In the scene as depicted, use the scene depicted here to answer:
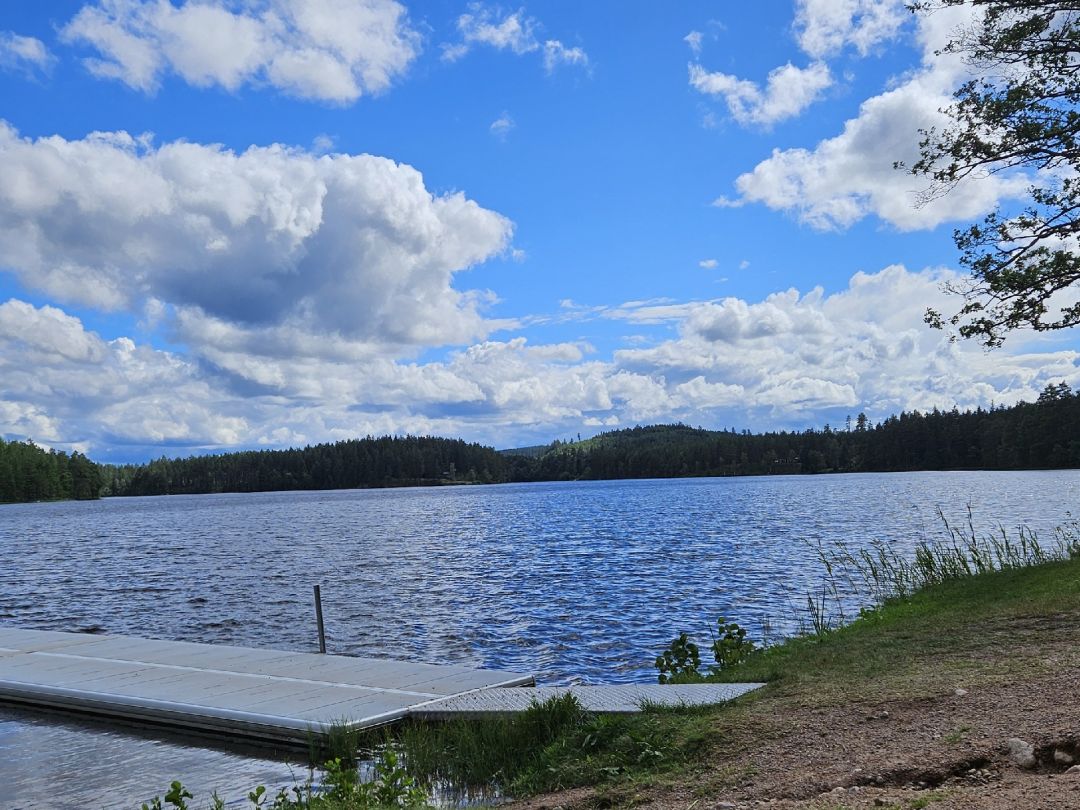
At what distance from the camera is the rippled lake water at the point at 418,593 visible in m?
9.09

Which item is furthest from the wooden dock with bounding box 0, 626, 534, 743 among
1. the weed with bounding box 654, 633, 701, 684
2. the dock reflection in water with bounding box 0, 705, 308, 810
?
the weed with bounding box 654, 633, 701, 684

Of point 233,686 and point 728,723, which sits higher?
point 728,723

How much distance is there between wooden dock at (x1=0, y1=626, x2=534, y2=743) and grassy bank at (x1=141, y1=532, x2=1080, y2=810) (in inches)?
36.4

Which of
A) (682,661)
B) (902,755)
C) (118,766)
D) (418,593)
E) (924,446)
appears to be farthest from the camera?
(924,446)

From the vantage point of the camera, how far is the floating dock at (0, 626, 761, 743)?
895 cm

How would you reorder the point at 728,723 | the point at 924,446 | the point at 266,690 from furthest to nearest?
the point at 924,446 → the point at 266,690 → the point at 728,723

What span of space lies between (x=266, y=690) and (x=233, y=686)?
1.79 ft

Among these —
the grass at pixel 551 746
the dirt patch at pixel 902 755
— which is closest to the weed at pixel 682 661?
the grass at pixel 551 746

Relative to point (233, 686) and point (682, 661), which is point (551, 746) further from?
point (233, 686)

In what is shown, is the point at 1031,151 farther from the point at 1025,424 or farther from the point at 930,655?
the point at 1025,424

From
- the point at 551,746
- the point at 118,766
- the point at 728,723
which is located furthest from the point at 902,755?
the point at 118,766

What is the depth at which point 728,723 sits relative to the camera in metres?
6.97

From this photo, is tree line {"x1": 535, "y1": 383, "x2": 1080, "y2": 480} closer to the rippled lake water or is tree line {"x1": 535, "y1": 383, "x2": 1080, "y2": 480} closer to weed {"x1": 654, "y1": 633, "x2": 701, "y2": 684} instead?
the rippled lake water

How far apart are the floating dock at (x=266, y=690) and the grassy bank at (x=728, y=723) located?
47 centimetres
